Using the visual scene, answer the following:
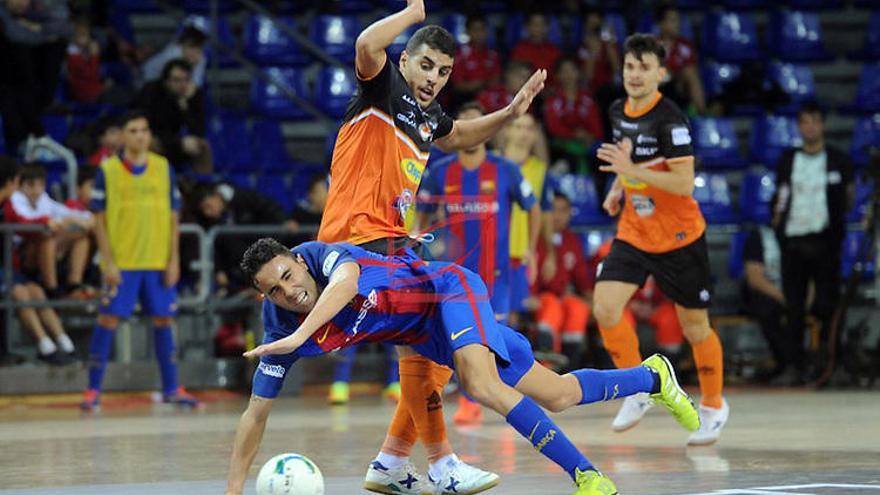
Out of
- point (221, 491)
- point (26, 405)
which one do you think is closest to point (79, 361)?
point (26, 405)

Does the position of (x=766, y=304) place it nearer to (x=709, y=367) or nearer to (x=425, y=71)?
(x=709, y=367)

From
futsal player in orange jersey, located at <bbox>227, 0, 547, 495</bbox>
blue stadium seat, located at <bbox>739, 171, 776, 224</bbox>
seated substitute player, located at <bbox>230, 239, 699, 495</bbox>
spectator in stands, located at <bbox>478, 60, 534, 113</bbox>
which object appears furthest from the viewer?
blue stadium seat, located at <bbox>739, 171, 776, 224</bbox>

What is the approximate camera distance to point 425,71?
25.1ft

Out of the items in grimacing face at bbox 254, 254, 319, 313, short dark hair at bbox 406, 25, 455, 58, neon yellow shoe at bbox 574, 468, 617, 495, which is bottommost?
neon yellow shoe at bbox 574, 468, 617, 495

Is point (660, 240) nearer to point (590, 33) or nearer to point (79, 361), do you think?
point (79, 361)

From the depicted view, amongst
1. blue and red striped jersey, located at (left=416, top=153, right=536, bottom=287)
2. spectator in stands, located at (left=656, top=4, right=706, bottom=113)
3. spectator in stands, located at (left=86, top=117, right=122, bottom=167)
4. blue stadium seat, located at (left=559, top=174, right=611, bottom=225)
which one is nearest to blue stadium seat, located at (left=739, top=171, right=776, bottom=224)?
spectator in stands, located at (left=656, top=4, right=706, bottom=113)

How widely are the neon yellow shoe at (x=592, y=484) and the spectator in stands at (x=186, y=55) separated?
10336 mm

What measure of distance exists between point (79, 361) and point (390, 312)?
7508 mm

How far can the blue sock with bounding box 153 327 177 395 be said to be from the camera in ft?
43.7

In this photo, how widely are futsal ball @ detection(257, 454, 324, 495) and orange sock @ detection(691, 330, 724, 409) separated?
4.03 meters

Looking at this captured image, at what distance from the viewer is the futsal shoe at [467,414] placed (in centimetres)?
1164

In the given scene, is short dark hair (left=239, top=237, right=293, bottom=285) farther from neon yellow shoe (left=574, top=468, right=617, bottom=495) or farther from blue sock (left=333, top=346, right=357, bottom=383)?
blue sock (left=333, top=346, right=357, bottom=383)

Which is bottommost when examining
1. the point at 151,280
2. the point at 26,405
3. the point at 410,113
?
the point at 26,405

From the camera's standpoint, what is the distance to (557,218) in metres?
15.6
